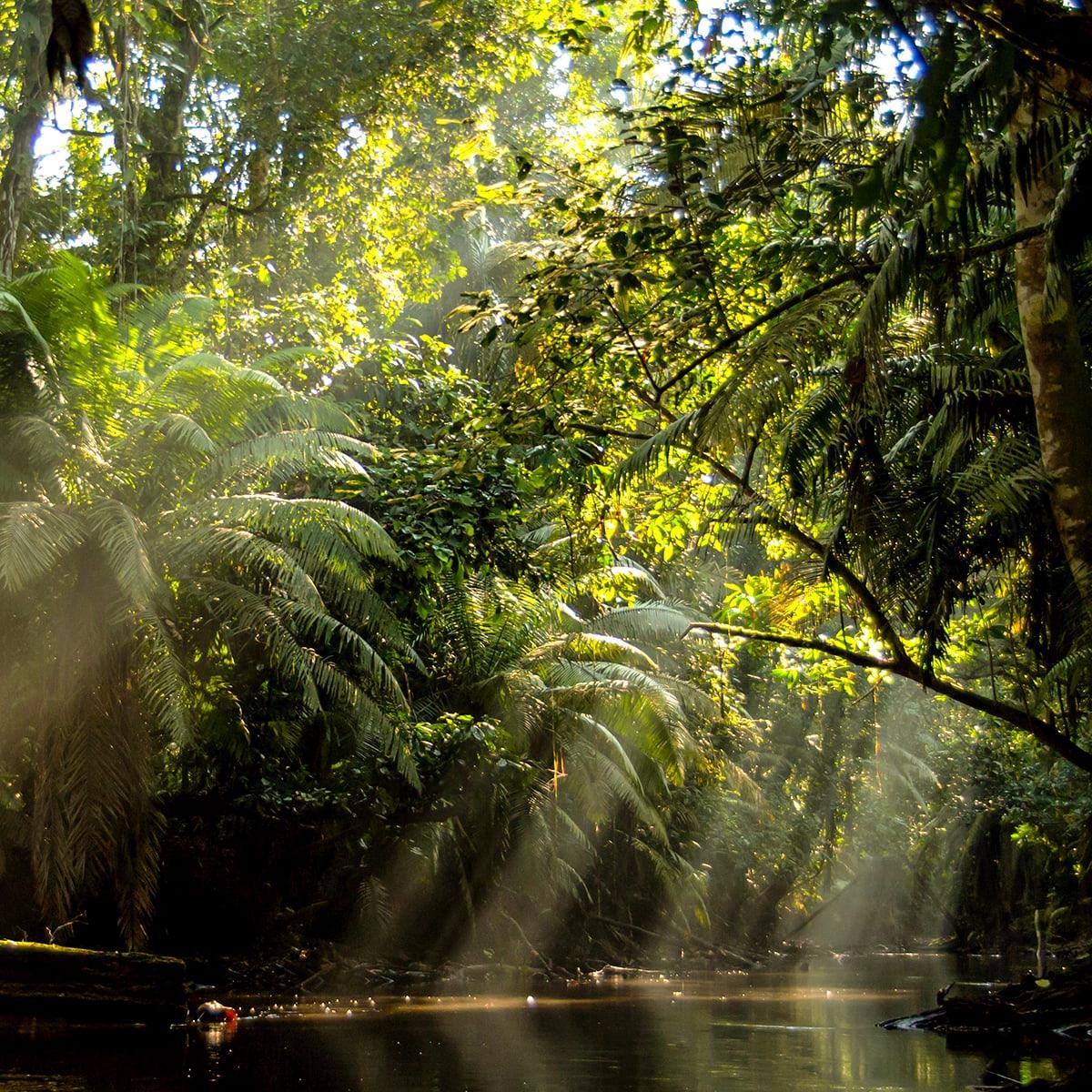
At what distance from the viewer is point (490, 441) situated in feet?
25.1

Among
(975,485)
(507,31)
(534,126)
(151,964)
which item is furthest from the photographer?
(534,126)

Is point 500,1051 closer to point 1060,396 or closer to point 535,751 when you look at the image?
point 1060,396

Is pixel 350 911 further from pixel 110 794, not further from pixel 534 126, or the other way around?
pixel 534 126

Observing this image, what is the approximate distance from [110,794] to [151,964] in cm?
156

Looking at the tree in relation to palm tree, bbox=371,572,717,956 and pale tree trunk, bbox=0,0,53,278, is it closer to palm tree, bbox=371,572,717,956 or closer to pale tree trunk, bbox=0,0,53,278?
pale tree trunk, bbox=0,0,53,278

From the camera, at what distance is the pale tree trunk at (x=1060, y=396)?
641 cm

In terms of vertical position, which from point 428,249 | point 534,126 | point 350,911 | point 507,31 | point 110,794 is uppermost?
point 534,126

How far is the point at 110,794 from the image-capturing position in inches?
431

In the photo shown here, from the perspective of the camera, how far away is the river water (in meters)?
7.86

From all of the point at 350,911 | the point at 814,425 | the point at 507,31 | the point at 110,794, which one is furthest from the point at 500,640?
the point at 814,425

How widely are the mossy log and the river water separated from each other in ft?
0.56

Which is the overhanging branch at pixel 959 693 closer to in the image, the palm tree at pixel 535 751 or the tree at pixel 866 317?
the tree at pixel 866 317

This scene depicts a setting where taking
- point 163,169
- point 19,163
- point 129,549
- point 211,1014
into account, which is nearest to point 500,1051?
point 211,1014

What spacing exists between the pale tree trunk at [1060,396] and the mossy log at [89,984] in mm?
8025
